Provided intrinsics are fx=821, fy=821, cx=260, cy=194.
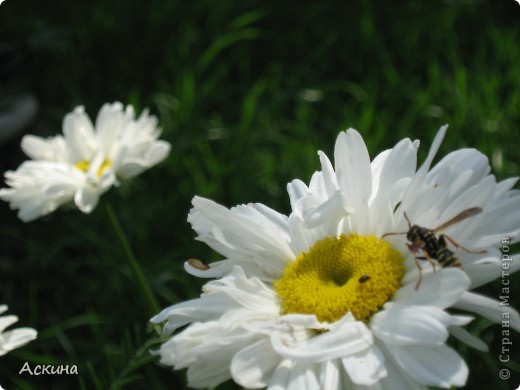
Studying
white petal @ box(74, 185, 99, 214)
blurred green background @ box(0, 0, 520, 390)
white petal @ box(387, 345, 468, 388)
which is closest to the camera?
white petal @ box(387, 345, 468, 388)

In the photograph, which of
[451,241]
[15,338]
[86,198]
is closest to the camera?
[451,241]

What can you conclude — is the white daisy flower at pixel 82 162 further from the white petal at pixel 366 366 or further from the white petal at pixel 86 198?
the white petal at pixel 366 366

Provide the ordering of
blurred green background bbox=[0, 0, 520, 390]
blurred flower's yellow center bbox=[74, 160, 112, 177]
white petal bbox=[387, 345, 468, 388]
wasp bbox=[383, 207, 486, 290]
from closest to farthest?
white petal bbox=[387, 345, 468, 388] < wasp bbox=[383, 207, 486, 290] < blurred flower's yellow center bbox=[74, 160, 112, 177] < blurred green background bbox=[0, 0, 520, 390]

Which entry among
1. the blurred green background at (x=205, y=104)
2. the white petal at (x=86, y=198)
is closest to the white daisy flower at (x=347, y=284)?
the blurred green background at (x=205, y=104)

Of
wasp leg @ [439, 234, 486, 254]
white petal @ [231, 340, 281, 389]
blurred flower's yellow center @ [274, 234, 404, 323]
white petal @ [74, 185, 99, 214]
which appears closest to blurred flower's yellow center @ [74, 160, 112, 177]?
white petal @ [74, 185, 99, 214]

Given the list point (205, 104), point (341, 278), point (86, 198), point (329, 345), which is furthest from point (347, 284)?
point (205, 104)

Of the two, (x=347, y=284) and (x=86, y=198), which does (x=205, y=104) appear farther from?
(x=347, y=284)

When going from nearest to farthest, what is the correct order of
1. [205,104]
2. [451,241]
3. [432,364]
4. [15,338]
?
[432,364] → [451,241] → [15,338] → [205,104]

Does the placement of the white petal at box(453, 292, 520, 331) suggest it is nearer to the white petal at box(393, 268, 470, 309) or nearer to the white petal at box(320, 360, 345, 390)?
the white petal at box(393, 268, 470, 309)
